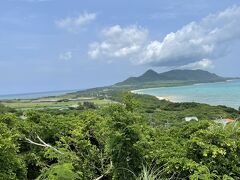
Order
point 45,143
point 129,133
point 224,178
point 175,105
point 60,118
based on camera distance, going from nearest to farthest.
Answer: point 224,178 < point 129,133 < point 45,143 < point 60,118 < point 175,105

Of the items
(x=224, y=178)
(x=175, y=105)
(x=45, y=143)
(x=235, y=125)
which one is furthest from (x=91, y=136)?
(x=175, y=105)

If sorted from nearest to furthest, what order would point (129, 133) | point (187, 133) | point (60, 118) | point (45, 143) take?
point (129, 133)
point (187, 133)
point (45, 143)
point (60, 118)

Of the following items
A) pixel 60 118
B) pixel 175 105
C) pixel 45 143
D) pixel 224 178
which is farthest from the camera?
pixel 175 105

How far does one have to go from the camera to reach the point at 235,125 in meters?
9.37

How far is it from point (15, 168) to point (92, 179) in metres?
2.14

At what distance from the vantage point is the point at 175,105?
8869 centimetres

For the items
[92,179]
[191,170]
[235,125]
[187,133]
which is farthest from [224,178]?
[92,179]

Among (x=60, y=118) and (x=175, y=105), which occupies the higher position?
(x=60, y=118)

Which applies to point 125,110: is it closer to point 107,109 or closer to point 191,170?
point 107,109

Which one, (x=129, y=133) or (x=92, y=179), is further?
(x=92, y=179)

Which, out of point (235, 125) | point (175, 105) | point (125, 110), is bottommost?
point (175, 105)

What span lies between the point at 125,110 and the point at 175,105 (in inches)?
3158

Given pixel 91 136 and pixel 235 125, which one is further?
pixel 91 136

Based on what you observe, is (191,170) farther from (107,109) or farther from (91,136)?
(91,136)
